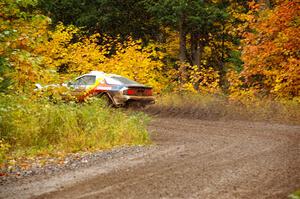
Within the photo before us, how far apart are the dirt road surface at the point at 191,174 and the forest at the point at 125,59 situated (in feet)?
4.40

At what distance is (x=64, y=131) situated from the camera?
11.7 meters

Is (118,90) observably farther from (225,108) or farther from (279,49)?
(279,49)

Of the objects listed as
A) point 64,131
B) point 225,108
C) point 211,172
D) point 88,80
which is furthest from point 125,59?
point 211,172

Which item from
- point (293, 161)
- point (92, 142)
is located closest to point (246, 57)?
point (92, 142)

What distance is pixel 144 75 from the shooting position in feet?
79.2

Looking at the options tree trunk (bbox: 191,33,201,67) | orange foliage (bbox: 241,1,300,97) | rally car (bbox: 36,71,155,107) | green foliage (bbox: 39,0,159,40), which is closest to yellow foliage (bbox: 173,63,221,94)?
tree trunk (bbox: 191,33,201,67)

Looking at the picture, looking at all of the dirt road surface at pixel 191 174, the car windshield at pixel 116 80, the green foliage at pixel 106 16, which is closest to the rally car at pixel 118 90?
the car windshield at pixel 116 80

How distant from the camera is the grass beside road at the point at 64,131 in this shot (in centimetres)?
1091

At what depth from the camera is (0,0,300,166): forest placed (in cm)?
890

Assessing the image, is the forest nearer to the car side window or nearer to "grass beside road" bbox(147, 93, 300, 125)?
"grass beside road" bbox(147, 93, 300, 125)

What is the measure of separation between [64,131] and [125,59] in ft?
43.9

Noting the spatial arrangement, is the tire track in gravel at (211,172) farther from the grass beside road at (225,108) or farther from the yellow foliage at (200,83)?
the yellow foliage at (200,83)

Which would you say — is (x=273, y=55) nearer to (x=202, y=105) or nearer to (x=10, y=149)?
(x=202, y=105)

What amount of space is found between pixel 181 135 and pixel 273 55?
22.3ft
